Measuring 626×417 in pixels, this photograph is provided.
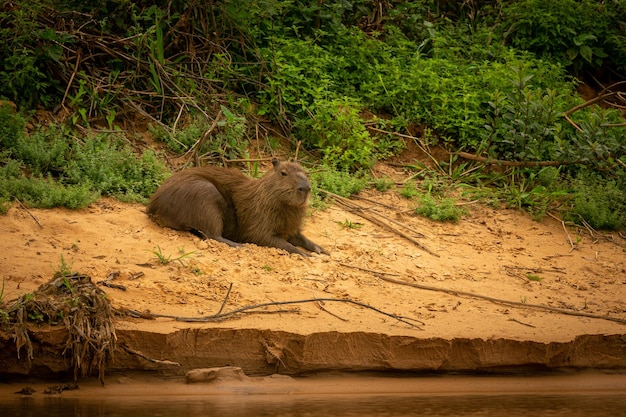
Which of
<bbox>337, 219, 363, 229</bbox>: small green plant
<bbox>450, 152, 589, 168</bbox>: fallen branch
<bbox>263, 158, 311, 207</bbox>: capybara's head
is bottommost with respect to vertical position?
<bbox>337, 219, 363, 229</bbox>: small green plant

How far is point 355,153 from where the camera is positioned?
9359 millimetres

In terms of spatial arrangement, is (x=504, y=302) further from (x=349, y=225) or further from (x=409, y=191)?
(x=409, y=191)

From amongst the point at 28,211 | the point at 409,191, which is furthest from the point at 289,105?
the point at 28,211

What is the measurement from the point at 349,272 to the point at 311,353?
5.45ft

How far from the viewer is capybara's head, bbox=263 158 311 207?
7645 mm

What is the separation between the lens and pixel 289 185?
7.70 meters

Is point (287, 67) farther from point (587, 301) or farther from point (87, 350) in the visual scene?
point (87, 350)

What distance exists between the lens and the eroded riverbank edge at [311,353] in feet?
16.9

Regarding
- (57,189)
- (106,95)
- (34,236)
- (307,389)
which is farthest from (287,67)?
(307,389)

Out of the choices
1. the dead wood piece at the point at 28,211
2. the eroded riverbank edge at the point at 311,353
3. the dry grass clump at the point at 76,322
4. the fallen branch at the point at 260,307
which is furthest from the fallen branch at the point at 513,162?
the dry grass clump at the point at 76,322

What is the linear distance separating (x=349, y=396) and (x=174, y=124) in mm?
4553

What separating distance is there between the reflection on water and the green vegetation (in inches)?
128

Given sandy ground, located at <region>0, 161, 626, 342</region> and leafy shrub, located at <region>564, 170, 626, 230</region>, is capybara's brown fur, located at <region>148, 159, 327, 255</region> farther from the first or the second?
leafy shrub, located at <region>564, 170, 626, 230</region>

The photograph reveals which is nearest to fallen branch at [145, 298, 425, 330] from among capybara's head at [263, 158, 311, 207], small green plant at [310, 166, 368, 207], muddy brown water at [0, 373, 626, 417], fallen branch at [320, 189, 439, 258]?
muddy brown water at [0, 373, 626, 417]
